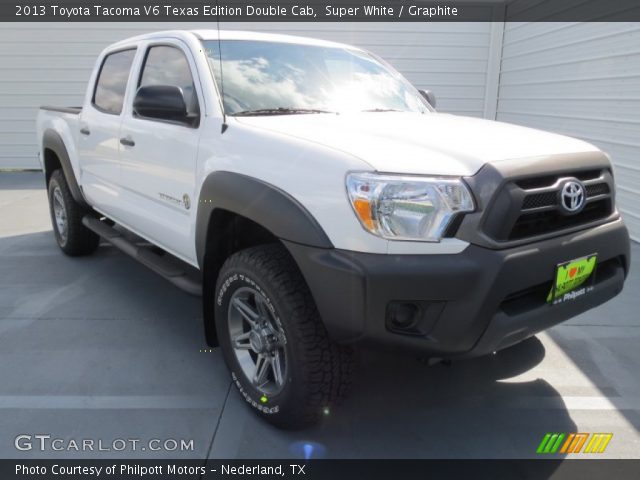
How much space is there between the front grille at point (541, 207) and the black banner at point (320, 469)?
1.02 m

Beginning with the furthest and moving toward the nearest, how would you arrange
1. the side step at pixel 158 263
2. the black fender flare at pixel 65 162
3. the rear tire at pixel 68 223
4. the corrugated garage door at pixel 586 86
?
the corrugated garage door at pixel 586 86
the rear tire at pixel 68 223
the black fender flare at pixel 65 162
the side step at pixel 158 263

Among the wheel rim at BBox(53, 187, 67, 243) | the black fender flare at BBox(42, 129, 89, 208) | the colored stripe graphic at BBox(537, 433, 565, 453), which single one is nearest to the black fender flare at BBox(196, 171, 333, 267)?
the colored stripe graphic at BBox(537, 433, 565, 453)

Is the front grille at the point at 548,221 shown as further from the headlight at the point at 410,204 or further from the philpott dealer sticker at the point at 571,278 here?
the headlight at the point at 410,204

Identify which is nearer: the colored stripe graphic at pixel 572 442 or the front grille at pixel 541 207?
the front grille at pixel 541 207

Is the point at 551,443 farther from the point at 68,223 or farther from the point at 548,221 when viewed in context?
the point at 68,223

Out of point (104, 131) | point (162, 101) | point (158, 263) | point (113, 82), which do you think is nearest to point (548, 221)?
point (162, 101)

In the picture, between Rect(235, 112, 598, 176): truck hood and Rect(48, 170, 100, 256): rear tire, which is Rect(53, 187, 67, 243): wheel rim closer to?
Rect(48, 170, 100, 256): rear tire

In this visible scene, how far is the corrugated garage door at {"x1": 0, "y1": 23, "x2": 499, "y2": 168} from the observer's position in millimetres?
10141

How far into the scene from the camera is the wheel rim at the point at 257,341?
2438 millimetres

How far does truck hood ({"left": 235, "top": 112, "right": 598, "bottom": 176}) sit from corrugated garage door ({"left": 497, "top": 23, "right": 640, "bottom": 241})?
4.14 m
